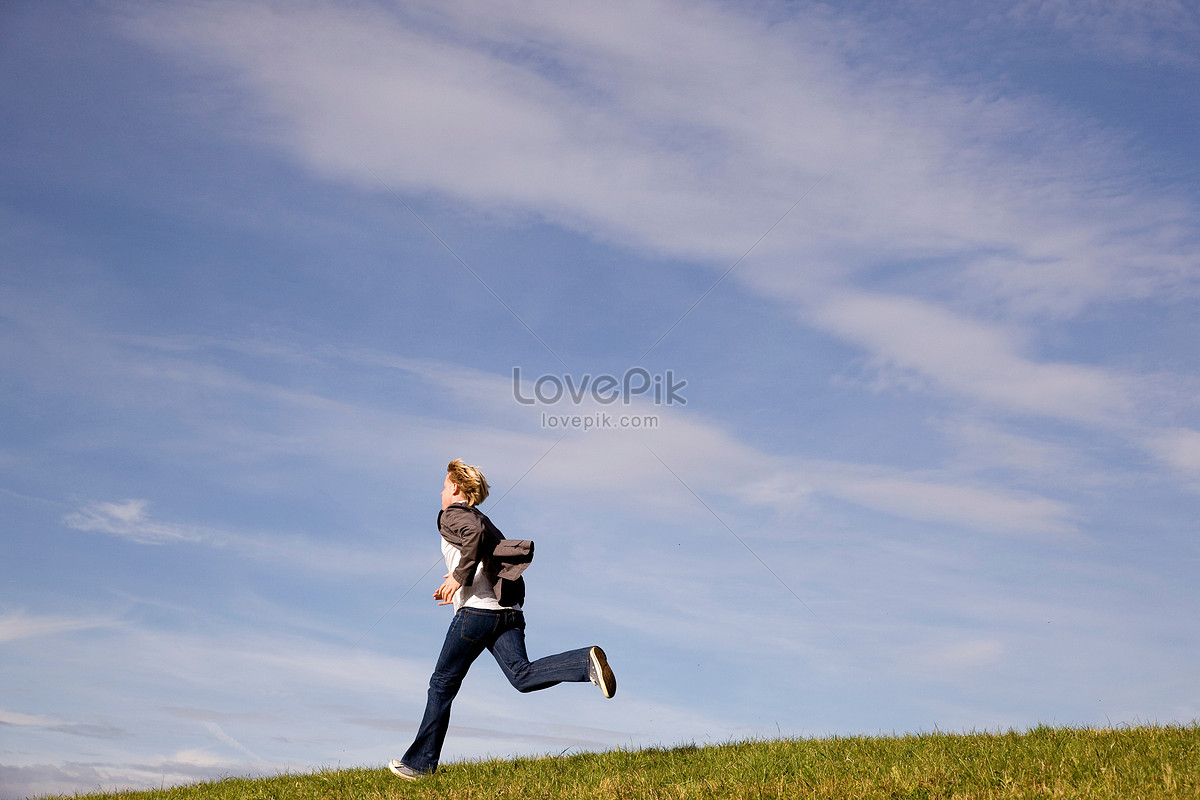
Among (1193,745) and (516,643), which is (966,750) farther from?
(516,643)

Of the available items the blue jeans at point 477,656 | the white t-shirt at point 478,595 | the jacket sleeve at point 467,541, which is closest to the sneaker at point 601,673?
the blue jeans at point 477,656

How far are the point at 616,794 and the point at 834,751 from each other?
2597mm

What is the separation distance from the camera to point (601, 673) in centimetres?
871

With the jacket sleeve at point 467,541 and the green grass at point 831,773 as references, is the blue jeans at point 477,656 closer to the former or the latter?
the jacket sleeve at point 467,541

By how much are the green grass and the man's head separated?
272cm

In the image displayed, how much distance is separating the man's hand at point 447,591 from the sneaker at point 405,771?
1700mm

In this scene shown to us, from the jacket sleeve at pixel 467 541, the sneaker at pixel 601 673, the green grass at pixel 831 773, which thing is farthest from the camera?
the jacket sleeve at pixel 467 541

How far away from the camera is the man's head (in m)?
9.43

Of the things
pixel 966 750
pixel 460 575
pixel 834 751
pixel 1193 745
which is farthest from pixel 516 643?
pixel 1193 745

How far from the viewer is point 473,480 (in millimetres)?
9477

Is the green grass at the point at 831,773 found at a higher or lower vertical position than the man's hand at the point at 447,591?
lower

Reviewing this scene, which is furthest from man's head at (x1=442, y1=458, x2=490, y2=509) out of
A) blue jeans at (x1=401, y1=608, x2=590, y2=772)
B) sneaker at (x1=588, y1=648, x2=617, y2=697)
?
sneaker at (x1=588, y1=648, x2=617, y2=697)

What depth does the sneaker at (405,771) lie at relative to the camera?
9312 millimetres

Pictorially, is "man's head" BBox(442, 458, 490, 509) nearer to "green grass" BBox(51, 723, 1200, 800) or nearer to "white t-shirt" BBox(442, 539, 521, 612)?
"white t-shirt" BBox(442, 539, 521, 612)
